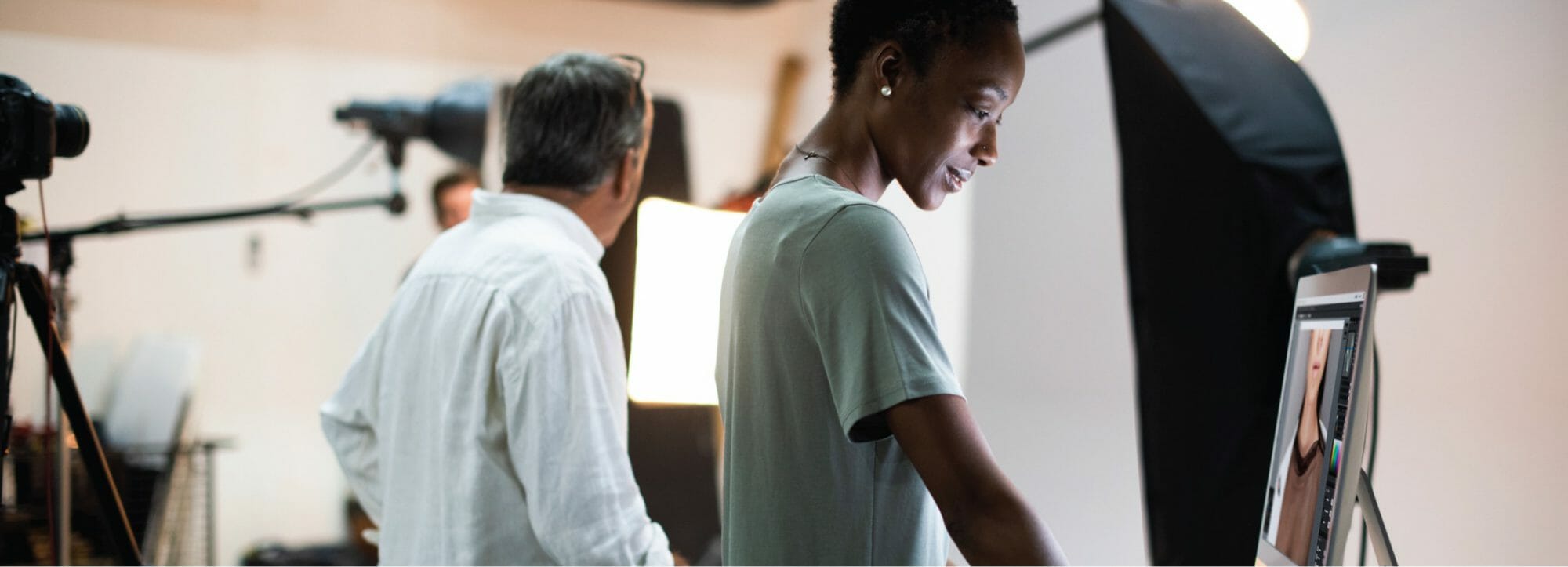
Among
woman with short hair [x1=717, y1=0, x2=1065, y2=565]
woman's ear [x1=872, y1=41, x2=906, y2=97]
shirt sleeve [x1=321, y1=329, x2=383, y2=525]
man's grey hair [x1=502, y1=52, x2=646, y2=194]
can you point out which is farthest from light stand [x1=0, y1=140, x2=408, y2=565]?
woman's ear [x1=872, y1=41, x2=906, y2=97]

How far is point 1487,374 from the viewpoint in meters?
1.38

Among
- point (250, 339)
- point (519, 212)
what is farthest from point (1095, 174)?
point (250, 339)

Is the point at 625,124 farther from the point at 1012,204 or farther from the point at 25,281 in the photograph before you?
the point at 1012,204

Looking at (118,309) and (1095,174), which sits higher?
(1095,174)

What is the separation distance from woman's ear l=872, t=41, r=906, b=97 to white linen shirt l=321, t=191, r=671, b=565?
0.47 metres

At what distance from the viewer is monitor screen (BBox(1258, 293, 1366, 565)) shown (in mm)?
802

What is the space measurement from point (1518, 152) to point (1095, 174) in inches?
35.4

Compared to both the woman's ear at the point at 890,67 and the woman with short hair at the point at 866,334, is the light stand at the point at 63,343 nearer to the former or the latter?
the woman with short hair at the point at 866,334

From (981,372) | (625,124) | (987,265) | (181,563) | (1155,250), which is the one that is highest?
(625,124)

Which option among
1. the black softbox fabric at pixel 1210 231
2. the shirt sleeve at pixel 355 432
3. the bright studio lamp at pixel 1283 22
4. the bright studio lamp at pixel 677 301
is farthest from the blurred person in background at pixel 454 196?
the bright studio lamp at pixel 1283 22

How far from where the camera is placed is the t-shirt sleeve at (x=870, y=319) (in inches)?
26.5

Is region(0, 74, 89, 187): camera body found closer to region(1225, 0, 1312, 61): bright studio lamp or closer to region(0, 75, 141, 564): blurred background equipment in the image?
region(0, 75, 141, 564): blurred background equipment

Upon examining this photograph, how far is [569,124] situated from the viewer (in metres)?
1.28

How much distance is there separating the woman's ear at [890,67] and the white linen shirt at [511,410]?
1.54 ft
